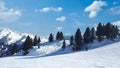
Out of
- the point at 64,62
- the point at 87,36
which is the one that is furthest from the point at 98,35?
the point at 64,62

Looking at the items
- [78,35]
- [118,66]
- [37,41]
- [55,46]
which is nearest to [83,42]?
[78,35]

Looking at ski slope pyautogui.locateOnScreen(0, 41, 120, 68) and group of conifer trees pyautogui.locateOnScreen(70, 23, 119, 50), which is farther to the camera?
group of conifer trees pyautogui.locateOnScreen(70, 23, 119, 50)

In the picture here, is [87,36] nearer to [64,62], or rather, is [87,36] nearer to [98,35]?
[98,35]

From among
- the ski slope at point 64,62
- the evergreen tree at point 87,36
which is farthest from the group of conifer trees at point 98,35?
the ski slope at point 64,62

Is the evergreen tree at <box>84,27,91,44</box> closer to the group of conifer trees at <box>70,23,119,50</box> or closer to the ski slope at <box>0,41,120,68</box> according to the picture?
the group of conifer trees at <box>70,23,119,50</box>

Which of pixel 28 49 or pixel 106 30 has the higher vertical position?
pixel 106 30

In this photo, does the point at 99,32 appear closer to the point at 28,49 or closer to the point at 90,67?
the point at 28,49

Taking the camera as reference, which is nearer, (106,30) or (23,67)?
(23,67)

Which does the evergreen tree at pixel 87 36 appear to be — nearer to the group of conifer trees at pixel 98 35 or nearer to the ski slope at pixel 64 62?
the group of conifer trees at pixel 98 35

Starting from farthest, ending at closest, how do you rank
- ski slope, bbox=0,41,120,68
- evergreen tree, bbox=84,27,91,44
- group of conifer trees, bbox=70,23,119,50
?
1. evergreen tree, bbox=84,27,91,44
2. group of conifer trees, bbox=70,23,119,50
3. ski slope, bbox=0,41,120,68

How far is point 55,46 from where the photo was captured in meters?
117

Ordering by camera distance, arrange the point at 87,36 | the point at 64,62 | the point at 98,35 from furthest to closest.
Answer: the point at 87,36
the point at 98,35
the point at 64,62

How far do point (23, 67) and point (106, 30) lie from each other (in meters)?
82.6

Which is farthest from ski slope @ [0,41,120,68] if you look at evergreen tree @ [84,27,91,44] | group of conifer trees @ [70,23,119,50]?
evergreen tree @ [84,27,91,44]
